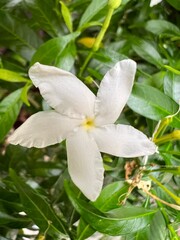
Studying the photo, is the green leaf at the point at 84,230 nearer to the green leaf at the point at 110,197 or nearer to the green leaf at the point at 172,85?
the green leaf at the point at 110,197

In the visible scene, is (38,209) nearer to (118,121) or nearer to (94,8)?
(118,121)

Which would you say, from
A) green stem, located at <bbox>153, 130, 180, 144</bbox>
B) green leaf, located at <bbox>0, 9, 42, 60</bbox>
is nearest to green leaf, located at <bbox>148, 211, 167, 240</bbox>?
green stem, located at <bbox>153, 130, 180, 144</bbox>

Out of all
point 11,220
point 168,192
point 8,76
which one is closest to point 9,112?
point 8,76

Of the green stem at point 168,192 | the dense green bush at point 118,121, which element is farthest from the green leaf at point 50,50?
the green stem at point 168,192

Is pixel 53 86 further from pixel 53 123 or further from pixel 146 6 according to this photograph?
pixel 146 6

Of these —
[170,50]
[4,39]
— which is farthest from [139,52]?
[4,39]

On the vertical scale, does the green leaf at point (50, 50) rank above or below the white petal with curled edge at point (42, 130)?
above
